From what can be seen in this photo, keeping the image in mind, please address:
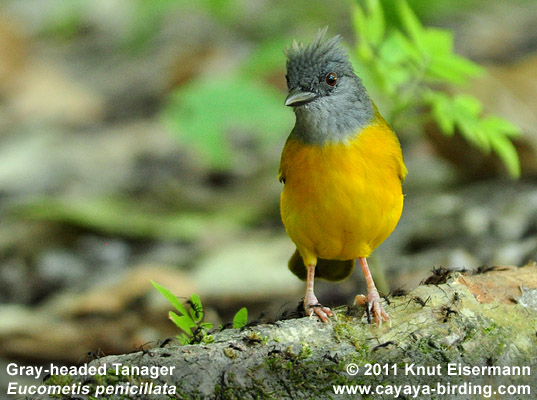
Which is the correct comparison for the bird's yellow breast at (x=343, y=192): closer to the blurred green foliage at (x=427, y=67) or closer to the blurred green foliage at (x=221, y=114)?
the blurred green foliage at (x=427, y=67)

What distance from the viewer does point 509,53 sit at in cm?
1168

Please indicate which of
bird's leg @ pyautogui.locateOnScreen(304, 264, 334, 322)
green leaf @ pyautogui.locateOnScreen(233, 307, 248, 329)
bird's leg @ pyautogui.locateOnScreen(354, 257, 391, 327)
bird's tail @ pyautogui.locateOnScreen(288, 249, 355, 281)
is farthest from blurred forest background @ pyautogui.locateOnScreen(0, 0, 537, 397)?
bird's leg @ pyautogui.locateOnScreen(354, 257, 391, 327)

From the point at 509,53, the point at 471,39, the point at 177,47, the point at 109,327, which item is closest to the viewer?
the point at 109,327

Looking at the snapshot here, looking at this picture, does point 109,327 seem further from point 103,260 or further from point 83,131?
point 83,131

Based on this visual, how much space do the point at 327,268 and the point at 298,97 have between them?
129 centimetres

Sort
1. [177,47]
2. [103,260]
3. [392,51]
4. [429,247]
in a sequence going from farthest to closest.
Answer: [177,47]
[103,260]
[429,247]
[392,51]

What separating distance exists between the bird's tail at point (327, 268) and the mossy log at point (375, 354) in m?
1.10

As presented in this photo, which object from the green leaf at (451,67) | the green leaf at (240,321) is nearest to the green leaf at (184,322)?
the green leaf at (240,321)

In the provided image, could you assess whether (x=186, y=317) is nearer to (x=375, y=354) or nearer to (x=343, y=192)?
(x=375, y=354)

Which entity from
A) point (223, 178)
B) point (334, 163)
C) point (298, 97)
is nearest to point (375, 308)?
point (334, 163)

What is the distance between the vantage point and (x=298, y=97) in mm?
3852

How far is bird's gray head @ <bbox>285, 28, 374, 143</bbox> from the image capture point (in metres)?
3.89

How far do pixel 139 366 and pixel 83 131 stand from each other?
942 centimetres

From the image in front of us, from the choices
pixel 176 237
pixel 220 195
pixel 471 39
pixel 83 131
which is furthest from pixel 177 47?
pixel 176 237
